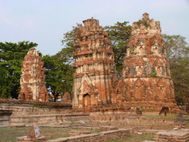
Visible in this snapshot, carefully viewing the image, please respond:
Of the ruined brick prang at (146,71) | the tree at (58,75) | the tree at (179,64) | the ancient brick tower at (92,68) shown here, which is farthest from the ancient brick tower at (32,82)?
the tree at (179,64)

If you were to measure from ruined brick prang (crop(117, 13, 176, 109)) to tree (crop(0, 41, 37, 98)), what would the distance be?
13734 millimetres

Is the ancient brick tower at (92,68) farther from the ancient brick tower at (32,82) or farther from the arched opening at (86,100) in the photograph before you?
the ancient brick tower at (32,82)

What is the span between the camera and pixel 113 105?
24500 mm

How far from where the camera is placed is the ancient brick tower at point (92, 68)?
84.9ft

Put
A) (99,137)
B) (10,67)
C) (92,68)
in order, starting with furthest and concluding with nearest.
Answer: (10,67), (92,68), (99,137)

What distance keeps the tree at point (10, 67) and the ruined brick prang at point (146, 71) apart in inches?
541

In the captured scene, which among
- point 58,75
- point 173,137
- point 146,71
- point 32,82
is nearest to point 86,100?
point 146,71

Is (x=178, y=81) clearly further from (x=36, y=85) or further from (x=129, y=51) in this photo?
(x=36, y=85)

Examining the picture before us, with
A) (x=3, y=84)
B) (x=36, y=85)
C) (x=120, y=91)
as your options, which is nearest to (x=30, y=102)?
(x=36, y=85)

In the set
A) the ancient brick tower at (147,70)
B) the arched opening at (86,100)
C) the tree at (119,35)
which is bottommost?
the arched opening at (86,100)

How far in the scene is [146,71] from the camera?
79.3 feet

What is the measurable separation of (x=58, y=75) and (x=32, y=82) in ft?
24.5

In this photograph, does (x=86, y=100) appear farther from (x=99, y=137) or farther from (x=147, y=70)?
(x=99, y=137)

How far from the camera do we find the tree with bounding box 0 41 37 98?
111ft
